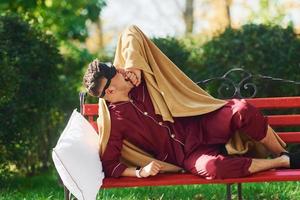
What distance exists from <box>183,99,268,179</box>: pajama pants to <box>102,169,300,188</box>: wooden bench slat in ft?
0.13

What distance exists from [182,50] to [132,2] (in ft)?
55.0

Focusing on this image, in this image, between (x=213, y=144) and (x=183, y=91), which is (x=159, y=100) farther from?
(x=213, y=144)

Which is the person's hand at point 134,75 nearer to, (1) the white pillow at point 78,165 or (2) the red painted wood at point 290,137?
(1) the white pillow at point 78,165

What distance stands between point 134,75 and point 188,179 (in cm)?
78

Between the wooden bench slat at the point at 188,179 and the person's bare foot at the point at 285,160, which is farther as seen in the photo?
the person's bare foot at the point at 285,160

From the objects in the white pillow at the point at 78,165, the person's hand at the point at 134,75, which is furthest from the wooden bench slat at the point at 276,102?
the white pillow at the point at 78,165

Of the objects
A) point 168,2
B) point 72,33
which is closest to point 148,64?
point 72,33

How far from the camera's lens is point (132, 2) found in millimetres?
23391

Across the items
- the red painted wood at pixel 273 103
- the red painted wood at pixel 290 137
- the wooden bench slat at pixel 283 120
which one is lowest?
the red painted wood at pixel 290 137

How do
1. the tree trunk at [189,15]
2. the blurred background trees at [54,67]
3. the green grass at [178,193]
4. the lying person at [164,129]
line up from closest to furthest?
1. the lying person at [164,129]
2. the green grass at [178,193]
3. the blurred background trees at [54,67]
4. the tree trunk at [189,15]

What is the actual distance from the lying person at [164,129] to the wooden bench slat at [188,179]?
0.04 meters

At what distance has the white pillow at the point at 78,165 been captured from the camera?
3.73 m

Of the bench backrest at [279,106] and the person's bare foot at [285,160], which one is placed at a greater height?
the bench backrest at [279,106]

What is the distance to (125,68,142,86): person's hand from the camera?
4094mm
